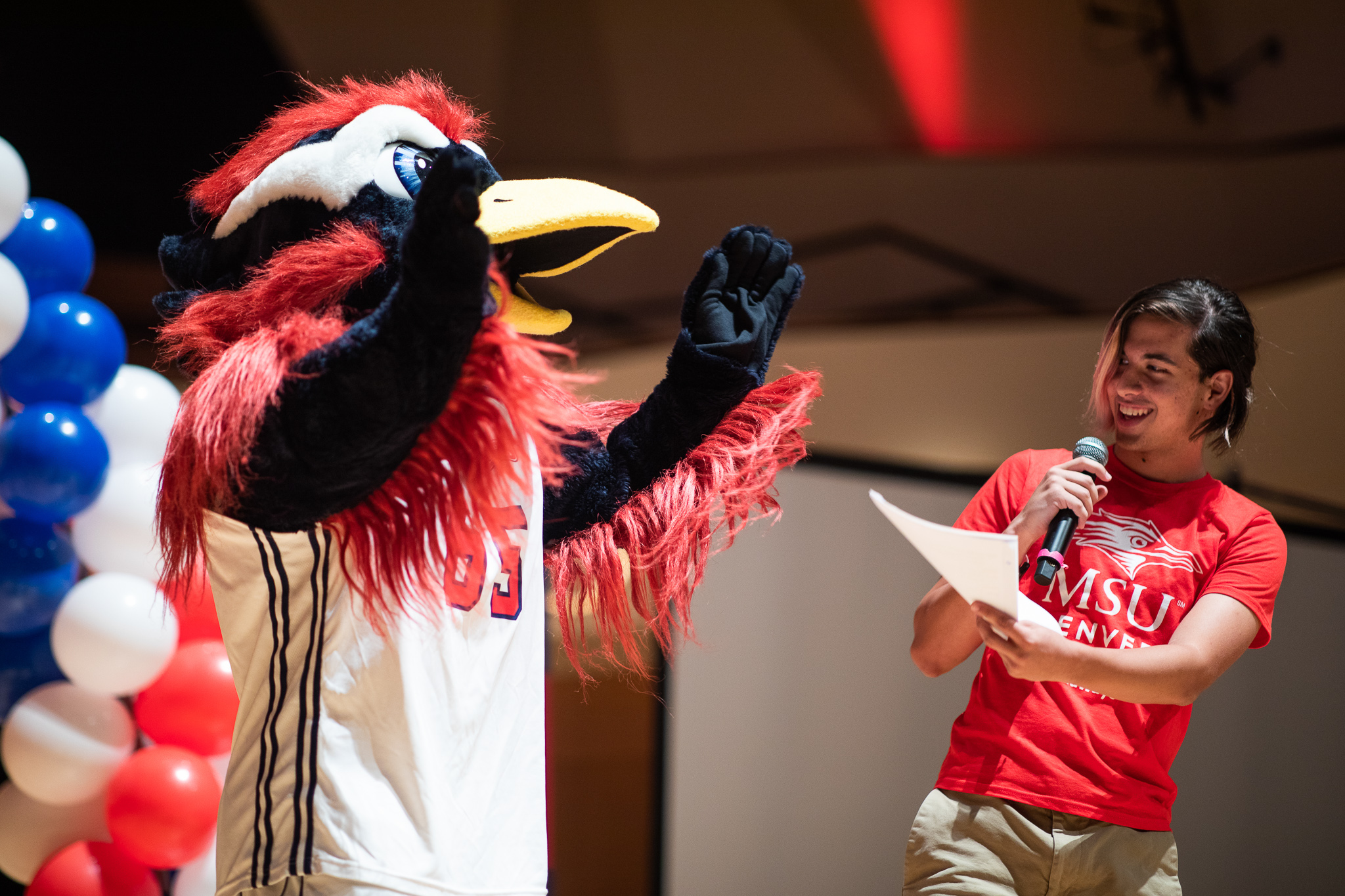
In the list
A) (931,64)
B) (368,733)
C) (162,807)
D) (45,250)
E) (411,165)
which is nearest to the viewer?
(368,733)

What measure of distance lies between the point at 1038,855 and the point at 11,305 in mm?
1907

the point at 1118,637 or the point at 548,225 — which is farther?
the point at 1118,637

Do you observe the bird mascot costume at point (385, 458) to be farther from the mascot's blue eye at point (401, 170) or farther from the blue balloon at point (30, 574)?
the blue balloon at point (30, 574)

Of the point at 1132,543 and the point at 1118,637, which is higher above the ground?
the point at 1132,543

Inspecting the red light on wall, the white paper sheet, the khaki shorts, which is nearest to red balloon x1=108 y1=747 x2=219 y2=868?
the khaki shorts

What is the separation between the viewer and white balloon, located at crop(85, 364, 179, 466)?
7.23ft

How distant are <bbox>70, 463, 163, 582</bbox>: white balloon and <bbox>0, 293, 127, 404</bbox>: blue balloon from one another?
179 millimetres

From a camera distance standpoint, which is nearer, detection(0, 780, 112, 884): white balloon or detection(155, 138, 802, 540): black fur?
detection(155, 138, 802, 540): black fur

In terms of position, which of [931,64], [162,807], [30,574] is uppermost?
[931,64]

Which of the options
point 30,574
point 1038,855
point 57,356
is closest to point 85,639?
point 30,574

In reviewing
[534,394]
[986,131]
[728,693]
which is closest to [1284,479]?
[986,131]

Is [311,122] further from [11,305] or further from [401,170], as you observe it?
[11,305]

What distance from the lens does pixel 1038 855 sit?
126cm

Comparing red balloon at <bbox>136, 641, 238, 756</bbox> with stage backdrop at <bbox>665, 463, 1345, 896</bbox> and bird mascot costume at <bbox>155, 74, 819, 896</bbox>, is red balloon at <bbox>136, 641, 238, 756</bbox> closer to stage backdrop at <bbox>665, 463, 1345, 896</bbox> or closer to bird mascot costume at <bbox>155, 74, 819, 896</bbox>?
bird mascot costume at <bbox>155, 74, 819, 896</bbox>
